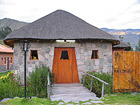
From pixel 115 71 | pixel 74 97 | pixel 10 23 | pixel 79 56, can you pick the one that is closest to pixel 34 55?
pixel 79 56

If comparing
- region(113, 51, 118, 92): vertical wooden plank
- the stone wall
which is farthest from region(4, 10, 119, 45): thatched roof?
region(113, 51, 118, 92): vertical wooden plank

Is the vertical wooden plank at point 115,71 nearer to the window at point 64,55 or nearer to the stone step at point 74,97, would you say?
the stone step at point 74,97

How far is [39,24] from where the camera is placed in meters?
9.80

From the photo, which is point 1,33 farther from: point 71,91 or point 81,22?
point 71,91

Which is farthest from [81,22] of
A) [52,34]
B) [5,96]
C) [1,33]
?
[1,33]

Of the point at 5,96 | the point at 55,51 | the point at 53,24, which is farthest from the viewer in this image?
the point at 53,24

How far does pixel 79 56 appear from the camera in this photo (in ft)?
29.7

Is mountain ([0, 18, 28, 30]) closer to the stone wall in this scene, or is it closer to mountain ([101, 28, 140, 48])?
mountain ([101, 28, 140, 48])

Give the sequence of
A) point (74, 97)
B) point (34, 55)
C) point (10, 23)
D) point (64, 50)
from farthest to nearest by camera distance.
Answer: point (10, 23) → point (34, 55) → point (64, 50) → point (74, 97)

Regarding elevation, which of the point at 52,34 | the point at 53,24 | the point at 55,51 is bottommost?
the point at 55,51

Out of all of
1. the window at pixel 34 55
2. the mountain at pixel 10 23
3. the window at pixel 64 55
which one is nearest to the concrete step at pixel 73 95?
the window at pixel 64 55

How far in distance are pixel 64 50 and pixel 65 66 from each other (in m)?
0.92

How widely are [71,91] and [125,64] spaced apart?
106 inches

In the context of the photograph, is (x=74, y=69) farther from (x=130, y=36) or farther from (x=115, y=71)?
(x=130, y=36)
